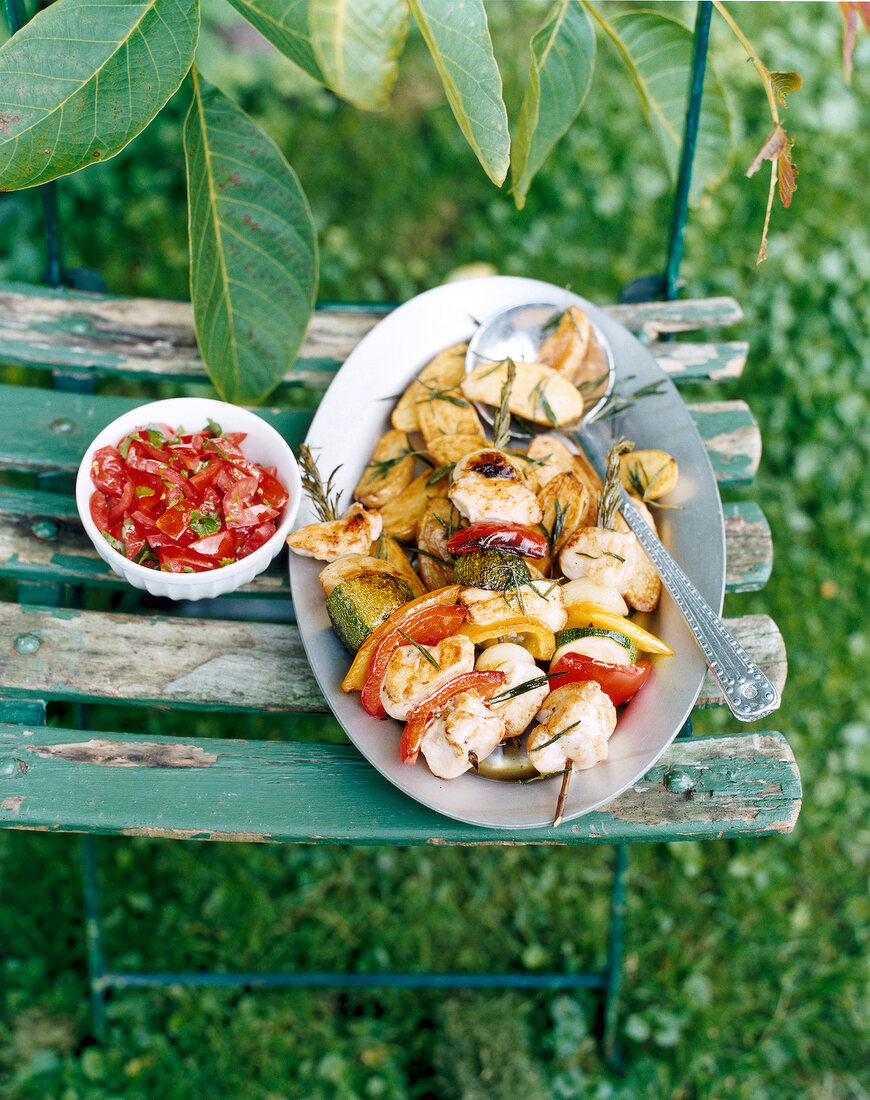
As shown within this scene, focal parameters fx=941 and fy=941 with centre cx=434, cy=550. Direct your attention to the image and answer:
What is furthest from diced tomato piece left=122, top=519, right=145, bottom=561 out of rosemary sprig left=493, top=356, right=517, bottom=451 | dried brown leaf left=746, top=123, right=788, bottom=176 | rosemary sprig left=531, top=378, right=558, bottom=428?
dried brown leaf left=746, top=123, right=788, bottom=176

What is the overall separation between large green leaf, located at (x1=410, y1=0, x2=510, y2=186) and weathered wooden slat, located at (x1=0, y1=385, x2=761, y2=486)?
0.82m

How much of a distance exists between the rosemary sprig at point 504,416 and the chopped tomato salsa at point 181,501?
375 mm

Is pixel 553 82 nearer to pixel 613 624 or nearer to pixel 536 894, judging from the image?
pixel 613 624

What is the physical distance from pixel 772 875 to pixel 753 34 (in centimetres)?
291

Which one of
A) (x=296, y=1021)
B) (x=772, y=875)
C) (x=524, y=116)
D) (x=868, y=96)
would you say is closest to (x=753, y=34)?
(x=868, y=96)

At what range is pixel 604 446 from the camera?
177 cm

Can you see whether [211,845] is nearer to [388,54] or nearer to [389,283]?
[389,283]

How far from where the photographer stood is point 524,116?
1521 mm

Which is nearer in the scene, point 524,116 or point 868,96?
point 524,116

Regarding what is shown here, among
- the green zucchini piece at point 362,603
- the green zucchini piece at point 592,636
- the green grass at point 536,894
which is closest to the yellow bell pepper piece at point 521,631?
the green zucchini piece at point 592,636

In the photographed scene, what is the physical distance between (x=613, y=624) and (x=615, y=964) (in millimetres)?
1155

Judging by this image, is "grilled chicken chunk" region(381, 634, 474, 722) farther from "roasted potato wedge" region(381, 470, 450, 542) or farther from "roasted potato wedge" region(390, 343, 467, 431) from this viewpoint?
"roasted potato wedge" region(390, 343, 467, 431)

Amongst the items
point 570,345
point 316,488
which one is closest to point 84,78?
point 316,488

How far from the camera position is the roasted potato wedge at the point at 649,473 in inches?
64.7
